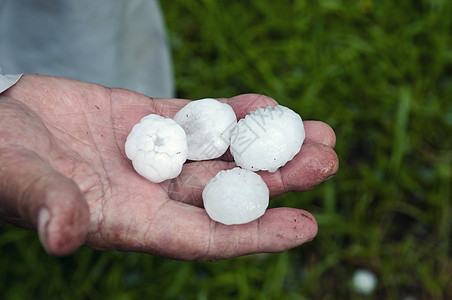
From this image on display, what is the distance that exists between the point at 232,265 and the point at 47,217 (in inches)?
52.7

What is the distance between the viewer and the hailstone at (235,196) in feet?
5.55

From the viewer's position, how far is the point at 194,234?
161cm

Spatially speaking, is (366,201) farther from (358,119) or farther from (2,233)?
(2,233)

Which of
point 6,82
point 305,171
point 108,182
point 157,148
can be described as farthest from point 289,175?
point 6,82

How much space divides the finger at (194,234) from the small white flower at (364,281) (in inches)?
34.6

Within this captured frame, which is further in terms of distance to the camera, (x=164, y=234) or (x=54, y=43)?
(x=54, y=43)

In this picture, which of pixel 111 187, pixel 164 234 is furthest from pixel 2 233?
pixel 164 234

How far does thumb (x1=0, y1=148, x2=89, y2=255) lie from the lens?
4.08 ft

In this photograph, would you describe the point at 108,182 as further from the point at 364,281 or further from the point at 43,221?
the point at 364,281

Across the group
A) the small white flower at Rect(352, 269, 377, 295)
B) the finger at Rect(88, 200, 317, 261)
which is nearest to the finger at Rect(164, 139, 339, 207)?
the finger at Rect(88, 200, 317, 261)

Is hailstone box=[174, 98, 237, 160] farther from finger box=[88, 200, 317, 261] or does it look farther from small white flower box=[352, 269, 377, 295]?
small white flower box=[352, 269, 377, 295]

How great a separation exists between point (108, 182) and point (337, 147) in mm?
1491

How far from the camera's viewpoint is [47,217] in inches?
48.9

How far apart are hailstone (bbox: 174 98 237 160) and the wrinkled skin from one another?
0.06m
